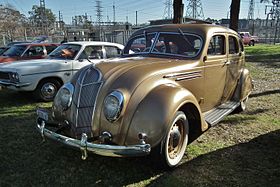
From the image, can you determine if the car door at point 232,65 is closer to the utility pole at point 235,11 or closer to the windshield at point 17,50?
the utility pole at point 235,11

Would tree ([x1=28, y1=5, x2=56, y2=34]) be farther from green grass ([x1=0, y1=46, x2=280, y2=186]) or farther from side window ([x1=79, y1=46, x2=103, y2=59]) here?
green grass ([x1=0, y1=46, x2=280, y2=186])

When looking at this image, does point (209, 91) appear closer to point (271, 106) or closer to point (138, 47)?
point (138, 47)

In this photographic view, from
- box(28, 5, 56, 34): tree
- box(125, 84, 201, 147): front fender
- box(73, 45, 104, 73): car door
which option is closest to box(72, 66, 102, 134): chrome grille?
box(125, 84, 201, 147): front fender

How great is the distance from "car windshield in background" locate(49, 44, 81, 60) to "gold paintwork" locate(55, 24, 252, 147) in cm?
373

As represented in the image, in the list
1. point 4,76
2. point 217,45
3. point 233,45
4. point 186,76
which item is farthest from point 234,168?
point 4,76

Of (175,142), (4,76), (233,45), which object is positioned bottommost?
(175,142)

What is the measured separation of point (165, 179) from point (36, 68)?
522 cm

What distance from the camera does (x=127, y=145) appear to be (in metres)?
3.49

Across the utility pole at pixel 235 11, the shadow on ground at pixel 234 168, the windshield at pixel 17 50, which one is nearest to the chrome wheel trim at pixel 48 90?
the windshield at pixel 17 50

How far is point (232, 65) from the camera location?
6.02m

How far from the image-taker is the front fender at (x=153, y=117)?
11.4 feet

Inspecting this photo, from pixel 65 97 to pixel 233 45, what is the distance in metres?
3.96

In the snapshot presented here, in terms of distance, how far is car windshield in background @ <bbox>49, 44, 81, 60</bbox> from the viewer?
8.35 m

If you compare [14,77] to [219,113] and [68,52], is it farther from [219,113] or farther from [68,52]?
[219,113]
